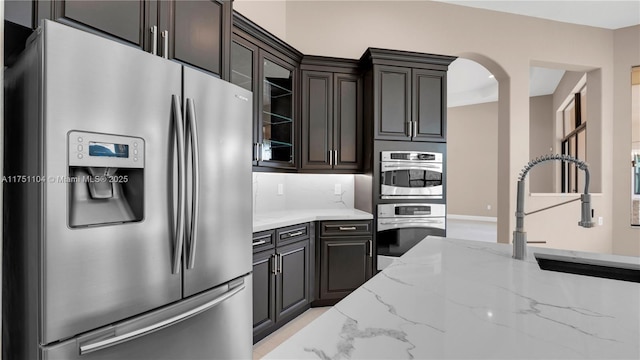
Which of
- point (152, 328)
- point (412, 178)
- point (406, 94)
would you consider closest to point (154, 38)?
point (152, 328)

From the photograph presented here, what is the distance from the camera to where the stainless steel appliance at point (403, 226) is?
307 cm

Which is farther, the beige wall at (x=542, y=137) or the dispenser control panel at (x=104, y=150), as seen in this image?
the beige wall at (x=542, y=137)

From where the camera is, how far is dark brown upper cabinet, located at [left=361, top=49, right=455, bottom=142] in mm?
3117

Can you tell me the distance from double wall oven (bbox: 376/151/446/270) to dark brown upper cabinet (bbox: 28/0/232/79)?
6.07 feet

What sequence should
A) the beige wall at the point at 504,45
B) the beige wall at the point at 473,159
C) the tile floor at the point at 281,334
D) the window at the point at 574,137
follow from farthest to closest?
the beige wall at the point at 473,159 → the window at the point at 574,137 → the beige wall at the point at 504,45 → the tile floor at the point at 281,334

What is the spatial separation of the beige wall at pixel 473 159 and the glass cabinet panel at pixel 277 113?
7.42 metres

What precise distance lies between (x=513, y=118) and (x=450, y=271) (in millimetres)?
3726

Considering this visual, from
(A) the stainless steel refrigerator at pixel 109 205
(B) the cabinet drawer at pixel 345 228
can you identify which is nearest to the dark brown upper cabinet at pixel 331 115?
(B) the cabinet drawer at pixel 345 228

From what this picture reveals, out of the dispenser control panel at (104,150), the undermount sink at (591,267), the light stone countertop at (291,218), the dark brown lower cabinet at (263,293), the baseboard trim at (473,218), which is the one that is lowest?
the baseboard trim at (473,218)

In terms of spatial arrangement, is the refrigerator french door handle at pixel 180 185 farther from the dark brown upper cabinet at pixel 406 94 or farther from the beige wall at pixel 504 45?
the beige wall at pixel 504 45

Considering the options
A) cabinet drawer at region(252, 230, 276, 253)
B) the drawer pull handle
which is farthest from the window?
cabinet drawer at region(252, 230, 276, 253)

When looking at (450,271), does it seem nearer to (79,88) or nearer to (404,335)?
(404,335)

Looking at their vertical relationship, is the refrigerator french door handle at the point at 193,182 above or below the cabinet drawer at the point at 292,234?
above

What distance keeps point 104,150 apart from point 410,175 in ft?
8.68
